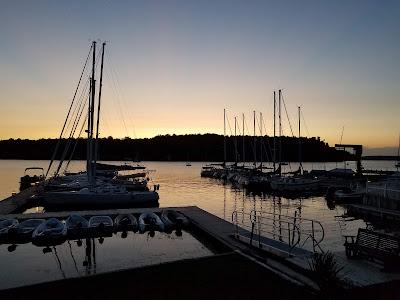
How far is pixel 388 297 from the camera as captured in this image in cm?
895

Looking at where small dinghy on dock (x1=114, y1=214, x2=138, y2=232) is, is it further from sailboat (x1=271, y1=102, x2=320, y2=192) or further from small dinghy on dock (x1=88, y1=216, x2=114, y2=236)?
sailboat (x1=271, y1=102, x2=320, y2=192)

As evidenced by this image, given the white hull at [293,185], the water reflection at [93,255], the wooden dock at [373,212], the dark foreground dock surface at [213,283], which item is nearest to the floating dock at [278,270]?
the dark foreground dock surface at [213,283]

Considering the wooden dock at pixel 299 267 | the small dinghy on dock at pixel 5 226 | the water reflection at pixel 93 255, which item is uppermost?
the wooden dock at pixel 299 267

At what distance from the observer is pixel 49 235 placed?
19.6 metres

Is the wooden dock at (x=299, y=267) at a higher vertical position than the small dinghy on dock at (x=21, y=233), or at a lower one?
higher

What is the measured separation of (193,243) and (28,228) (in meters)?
8.79

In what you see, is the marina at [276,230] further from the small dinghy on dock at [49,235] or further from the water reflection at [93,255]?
the small dinghy on dock at [49,235]

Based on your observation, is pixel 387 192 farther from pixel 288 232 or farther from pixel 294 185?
pixel 294 185

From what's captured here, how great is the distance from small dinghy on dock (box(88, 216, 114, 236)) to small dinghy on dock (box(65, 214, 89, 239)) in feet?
1.09

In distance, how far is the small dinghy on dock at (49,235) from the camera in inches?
772

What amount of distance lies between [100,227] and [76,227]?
4.21 feet

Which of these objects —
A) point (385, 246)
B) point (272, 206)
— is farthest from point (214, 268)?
point (272, 206)

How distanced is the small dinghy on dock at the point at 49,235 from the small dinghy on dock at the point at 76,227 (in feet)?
2.48

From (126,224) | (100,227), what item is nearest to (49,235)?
(100,227)
